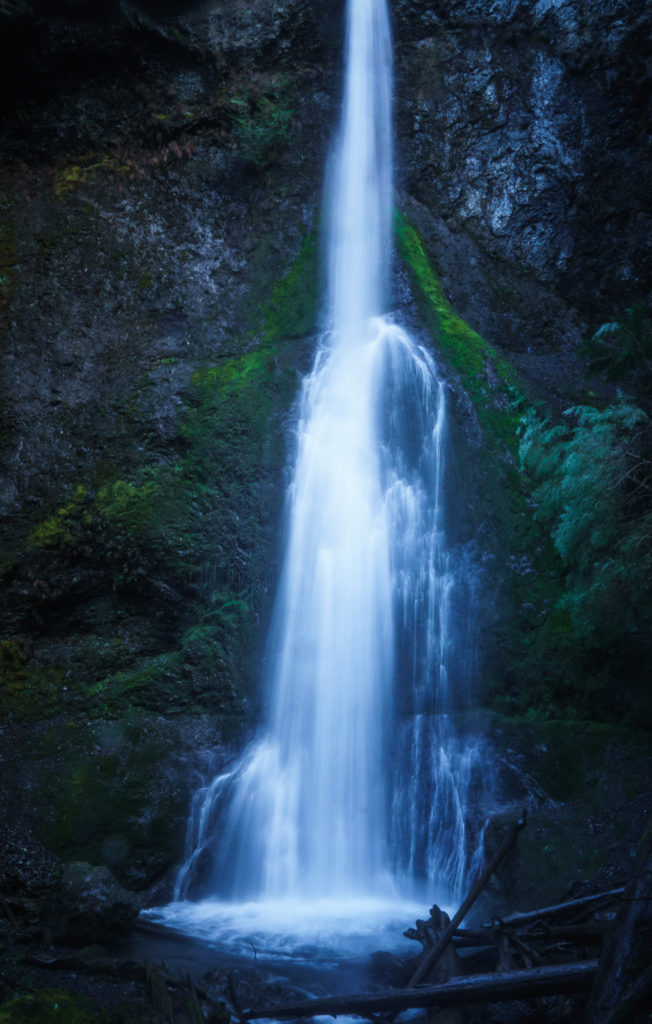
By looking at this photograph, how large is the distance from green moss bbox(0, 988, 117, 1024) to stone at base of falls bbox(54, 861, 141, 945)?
2.15 m

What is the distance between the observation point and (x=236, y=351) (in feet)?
45.7

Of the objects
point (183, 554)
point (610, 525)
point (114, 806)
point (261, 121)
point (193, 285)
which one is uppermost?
point (261, 121)

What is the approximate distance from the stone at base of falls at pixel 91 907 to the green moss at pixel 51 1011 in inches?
84.5

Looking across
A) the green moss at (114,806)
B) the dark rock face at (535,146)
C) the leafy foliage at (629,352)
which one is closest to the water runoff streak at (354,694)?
the green moss at (114,806)

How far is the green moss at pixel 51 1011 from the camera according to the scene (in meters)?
3.97

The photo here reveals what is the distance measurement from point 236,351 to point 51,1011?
11.7 meters

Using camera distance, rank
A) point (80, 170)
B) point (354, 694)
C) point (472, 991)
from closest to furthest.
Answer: point (472, 991) → point (354, 694) → point (80, 170)

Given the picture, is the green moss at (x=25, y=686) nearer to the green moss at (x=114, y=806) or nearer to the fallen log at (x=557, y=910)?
the green moss at (x=114, y=806)

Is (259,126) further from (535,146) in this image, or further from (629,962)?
(629,962)

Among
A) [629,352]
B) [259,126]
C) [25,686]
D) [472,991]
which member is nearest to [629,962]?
[472,991]

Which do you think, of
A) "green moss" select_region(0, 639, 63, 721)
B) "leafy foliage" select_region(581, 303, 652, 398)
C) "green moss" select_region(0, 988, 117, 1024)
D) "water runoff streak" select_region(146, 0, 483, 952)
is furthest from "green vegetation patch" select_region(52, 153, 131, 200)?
"green moss" select_region(0, 988, 117, 1024)

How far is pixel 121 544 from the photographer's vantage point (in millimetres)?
10977

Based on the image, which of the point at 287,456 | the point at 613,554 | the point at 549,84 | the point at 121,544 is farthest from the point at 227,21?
the point at 613,554

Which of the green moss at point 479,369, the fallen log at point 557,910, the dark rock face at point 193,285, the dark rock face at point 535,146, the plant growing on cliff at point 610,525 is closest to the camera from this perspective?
the fallen log at point 557,910
